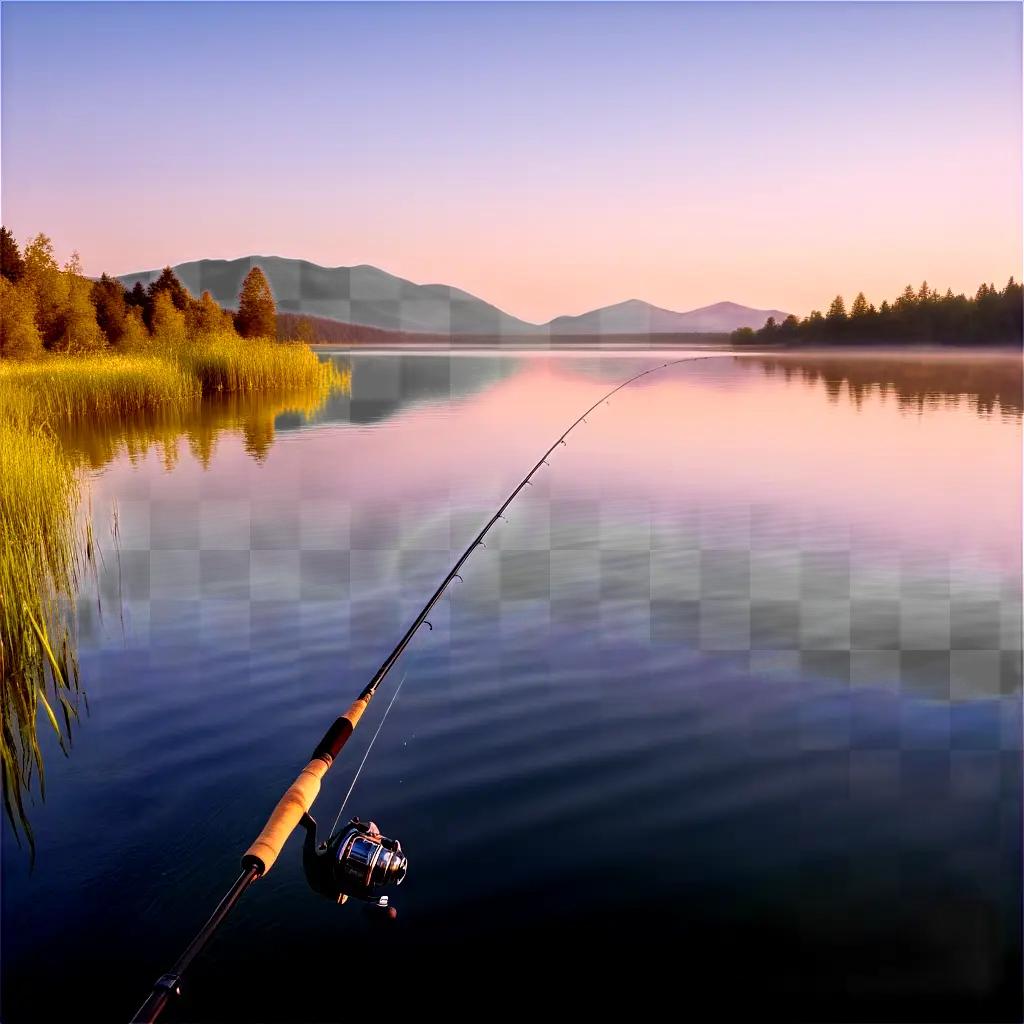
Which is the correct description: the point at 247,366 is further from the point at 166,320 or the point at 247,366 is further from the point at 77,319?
the point at 166,320

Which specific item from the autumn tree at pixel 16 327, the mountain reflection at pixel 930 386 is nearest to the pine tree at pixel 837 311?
the mountain reflection at pixel 930 386

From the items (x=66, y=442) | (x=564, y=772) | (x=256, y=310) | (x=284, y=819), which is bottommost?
(x=564, y=772)

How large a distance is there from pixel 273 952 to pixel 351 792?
1.42 meters

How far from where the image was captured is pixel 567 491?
16.7 meters

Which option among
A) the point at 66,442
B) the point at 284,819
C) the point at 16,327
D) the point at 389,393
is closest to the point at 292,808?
the point at 284,819

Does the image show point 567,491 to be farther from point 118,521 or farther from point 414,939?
point 414,939

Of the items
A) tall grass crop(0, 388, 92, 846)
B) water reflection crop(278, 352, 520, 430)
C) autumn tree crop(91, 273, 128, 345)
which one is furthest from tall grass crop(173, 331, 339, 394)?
tall grass crop(0, 388, 92, 846)

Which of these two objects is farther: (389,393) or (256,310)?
(256,310)

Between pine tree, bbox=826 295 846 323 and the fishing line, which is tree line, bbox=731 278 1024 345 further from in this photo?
the fishing line

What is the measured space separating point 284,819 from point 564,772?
8.59 feet

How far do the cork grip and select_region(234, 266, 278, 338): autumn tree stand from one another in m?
75.0

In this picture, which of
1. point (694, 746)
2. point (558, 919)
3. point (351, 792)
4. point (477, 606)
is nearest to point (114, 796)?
point (351, 792)

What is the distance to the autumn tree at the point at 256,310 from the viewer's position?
75500mm

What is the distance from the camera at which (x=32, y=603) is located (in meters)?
7.78
